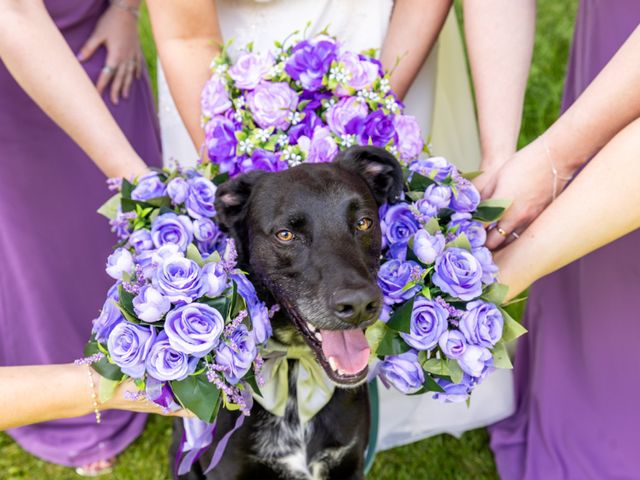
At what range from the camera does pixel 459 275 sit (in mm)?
2178

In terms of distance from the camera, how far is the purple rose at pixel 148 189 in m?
2.53

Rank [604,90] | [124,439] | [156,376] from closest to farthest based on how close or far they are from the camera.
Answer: [156,376] → [604,90] → [124,439]

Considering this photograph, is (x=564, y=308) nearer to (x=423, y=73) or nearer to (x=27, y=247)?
(x=423, y=73)

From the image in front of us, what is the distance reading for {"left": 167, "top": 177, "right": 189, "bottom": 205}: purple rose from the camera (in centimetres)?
252

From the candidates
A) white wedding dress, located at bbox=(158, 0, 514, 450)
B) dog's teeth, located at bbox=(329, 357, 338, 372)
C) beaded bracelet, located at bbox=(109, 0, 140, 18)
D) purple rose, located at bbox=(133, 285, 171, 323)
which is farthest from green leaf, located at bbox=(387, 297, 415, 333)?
beaded bracelet, located at bbox=(109, 0, 140, 18)

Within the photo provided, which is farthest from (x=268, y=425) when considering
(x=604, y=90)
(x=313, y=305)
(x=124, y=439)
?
(x=604, y=90)

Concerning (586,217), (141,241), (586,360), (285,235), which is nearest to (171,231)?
(141,241)

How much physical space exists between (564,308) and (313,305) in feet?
5.37

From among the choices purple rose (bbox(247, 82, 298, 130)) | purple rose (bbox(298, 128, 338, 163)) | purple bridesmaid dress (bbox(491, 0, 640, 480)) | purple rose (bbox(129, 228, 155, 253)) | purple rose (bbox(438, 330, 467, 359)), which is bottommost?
purple bridesmaid dress (bbox(491, 0, 640, 480))

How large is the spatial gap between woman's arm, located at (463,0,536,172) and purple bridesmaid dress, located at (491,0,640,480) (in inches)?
13.7

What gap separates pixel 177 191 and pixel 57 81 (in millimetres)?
695

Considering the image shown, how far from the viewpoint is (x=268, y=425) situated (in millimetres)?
2684

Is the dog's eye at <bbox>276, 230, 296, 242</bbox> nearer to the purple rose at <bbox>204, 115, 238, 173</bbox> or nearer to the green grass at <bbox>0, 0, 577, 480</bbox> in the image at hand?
the purple rose at <bbox>204, 115, 238, 173</bbox>

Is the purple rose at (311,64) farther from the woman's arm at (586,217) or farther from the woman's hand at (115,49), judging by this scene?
the woman's hand at (115,49)
